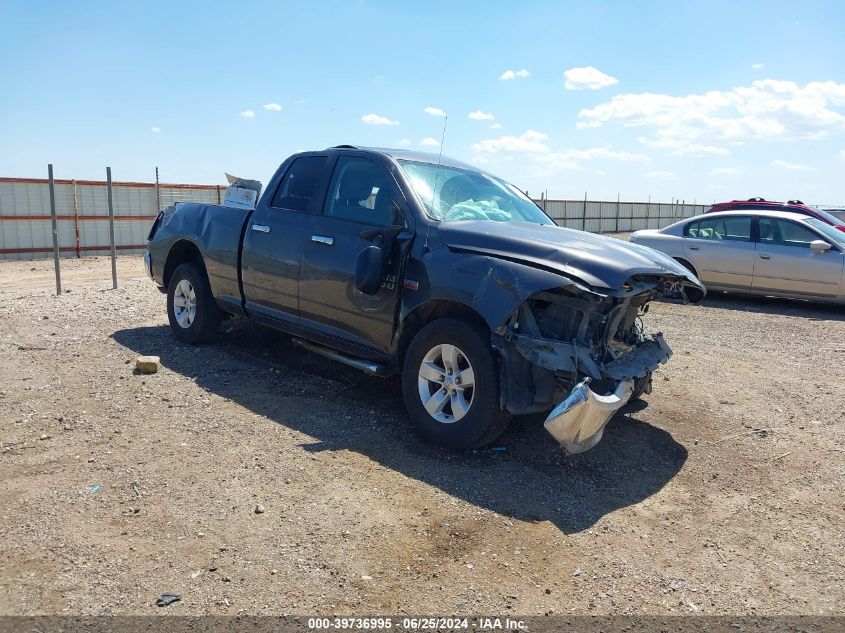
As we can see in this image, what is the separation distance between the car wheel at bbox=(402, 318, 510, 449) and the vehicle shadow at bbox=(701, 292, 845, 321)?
7652 millimetres

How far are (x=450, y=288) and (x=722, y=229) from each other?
27.9ft

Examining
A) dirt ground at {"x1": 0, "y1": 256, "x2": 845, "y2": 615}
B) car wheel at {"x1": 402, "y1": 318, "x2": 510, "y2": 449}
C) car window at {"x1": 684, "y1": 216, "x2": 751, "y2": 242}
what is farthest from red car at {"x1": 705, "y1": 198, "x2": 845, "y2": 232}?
car wheel at {"x1": 402, "y1": 318, "x2": 510, "y2": 449}

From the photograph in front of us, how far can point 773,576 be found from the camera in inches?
133

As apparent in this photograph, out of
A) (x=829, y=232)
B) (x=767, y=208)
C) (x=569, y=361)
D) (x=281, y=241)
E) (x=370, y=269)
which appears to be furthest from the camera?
(x=767, y=208)

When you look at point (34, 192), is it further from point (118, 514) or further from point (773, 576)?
point (773, 576)

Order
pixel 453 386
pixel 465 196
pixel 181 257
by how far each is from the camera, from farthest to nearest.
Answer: pixel 181 257 → pixel 465 196 → pixel 453 386

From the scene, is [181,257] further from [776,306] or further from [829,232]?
[829,232]

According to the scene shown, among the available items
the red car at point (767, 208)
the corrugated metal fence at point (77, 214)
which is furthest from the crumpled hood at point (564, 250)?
the corrugated metal fence at point (77, 214)

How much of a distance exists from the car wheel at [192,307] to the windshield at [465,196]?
9.04 ft

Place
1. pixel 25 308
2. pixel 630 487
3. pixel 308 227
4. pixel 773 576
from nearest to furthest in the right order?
pixel 773 576 < pixel 630 487 < pixel 308 227 < pixel 25 308

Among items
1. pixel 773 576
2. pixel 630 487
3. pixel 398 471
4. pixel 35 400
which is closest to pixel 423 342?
pixel 398 471

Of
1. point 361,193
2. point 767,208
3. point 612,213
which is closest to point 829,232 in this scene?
point 767,208

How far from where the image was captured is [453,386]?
464 cm

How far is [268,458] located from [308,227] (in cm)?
206
